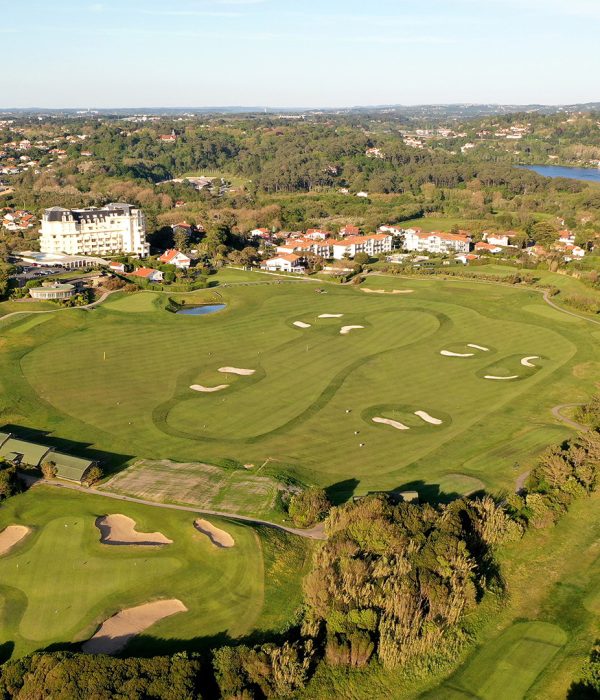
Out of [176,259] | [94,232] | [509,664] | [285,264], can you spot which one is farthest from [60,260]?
[509,664]

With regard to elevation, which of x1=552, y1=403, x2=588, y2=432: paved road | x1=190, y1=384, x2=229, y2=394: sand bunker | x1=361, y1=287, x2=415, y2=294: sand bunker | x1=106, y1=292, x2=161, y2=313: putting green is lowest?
x1=552, y1=403, x2=588, y2=432: paved road

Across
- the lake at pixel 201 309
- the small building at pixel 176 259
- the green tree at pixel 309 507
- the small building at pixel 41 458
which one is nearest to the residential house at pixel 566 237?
the small building at pixel 176 259

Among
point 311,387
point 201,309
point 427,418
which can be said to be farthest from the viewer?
point 201,309

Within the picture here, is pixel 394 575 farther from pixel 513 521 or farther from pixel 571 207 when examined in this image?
pixel 571 207

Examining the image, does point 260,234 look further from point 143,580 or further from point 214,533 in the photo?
point 143,580

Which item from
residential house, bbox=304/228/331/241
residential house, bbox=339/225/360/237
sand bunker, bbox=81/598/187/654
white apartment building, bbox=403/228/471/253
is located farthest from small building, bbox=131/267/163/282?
sand bunker, bbox=81/598/187/654

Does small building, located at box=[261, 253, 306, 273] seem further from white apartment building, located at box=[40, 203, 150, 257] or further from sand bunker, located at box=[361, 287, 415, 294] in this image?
white apartment building, located at box=[40, 203, 150, 257]

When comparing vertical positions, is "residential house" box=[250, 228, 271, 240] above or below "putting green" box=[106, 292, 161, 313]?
above
